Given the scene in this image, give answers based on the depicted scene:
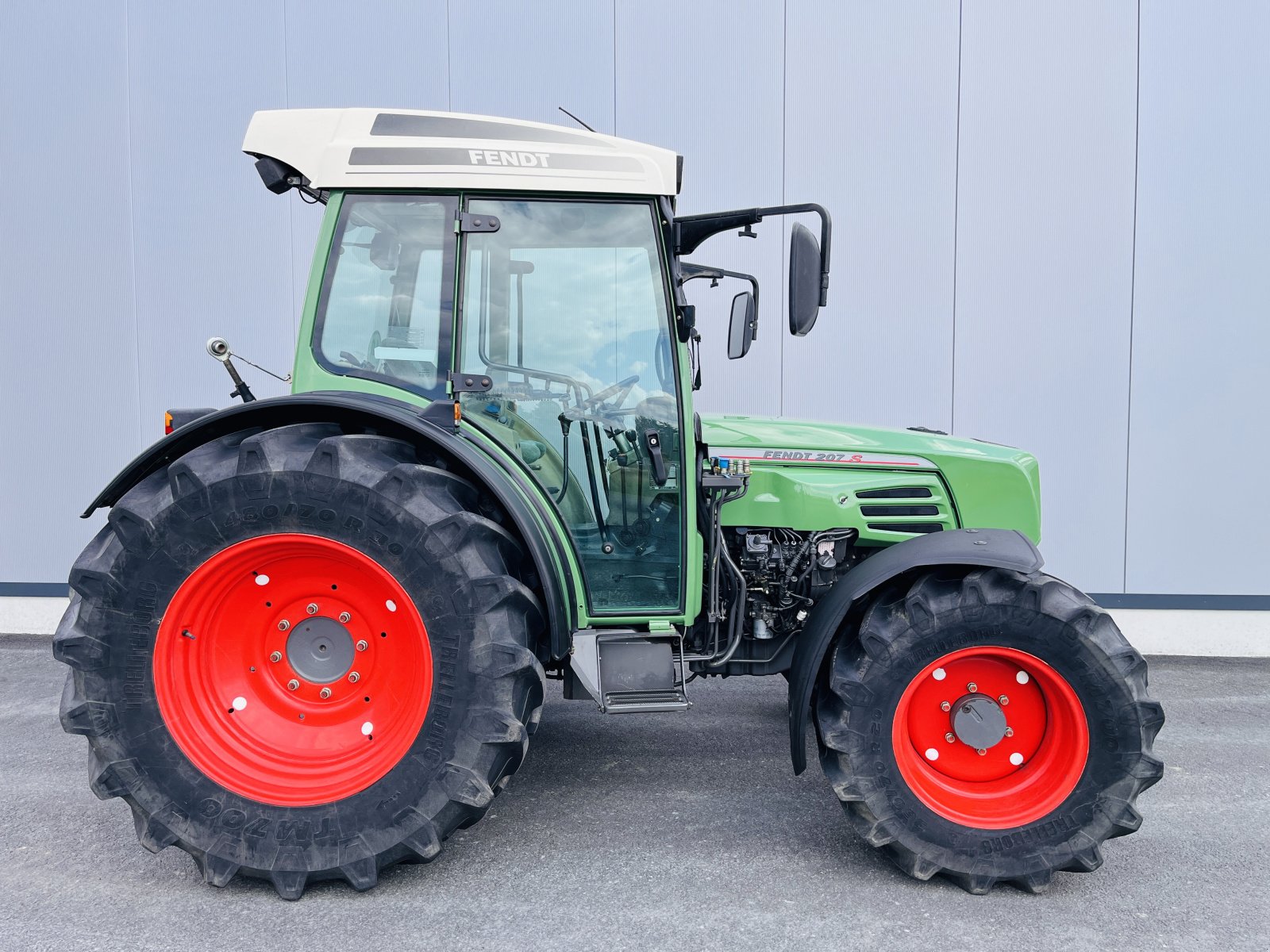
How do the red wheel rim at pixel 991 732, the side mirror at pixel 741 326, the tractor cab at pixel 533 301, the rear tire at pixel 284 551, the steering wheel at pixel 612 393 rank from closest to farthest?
the rear tire at pixel 284 551, the red wheel rim at pixel 991 732, the tractor cab at pixel 533 301, the steering wheel at pixel 612 393, the side mirror at pixel 741 326

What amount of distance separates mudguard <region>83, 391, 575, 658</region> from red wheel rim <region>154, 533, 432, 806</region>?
0.37 meters

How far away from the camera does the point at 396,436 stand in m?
2.48

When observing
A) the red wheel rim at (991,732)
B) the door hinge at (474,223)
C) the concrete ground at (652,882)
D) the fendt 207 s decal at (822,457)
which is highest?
the door hinge at (474,223)

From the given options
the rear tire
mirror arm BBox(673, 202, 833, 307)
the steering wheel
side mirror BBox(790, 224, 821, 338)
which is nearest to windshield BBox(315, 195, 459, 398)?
the rear tire

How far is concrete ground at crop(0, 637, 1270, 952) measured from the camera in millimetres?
2154

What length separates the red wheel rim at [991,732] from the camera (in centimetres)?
240

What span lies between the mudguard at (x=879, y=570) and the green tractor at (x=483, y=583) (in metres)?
0.02

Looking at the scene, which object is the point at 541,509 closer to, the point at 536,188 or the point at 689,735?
the point at 536,188

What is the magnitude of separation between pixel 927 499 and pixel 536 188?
5.70 feet

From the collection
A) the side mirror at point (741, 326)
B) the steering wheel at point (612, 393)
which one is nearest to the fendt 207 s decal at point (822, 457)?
the side mirror at point (741, 326)

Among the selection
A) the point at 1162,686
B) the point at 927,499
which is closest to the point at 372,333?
the point at 927,499

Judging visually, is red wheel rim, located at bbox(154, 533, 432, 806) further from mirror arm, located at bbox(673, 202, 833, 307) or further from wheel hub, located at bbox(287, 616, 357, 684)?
mirror arm, located at bbox(673, 202, 833, 307)

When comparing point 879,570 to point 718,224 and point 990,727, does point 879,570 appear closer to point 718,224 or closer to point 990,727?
point 990,727

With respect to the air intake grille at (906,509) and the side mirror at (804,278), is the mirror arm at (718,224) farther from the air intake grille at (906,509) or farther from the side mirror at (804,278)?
the air intake grille at (906,509)
